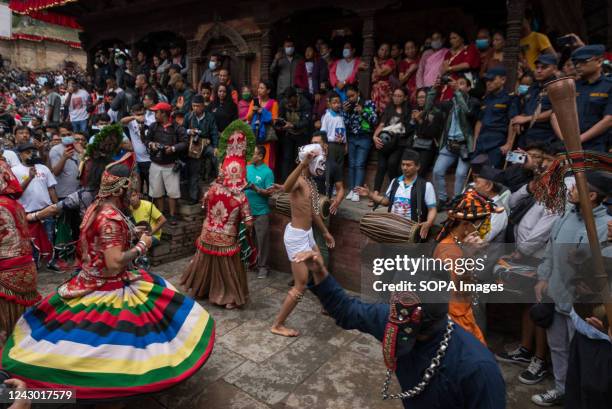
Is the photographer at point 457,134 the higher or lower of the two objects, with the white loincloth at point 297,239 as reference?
higher

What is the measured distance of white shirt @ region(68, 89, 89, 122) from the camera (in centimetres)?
1067

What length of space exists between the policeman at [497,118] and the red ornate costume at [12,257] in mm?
5515

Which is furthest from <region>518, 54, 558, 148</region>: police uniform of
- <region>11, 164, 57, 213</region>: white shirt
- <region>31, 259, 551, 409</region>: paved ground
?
<region>11, 164, 57, 213</region>: white shirt

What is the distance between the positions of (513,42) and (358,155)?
2.89 m

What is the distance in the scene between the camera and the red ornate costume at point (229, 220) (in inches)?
209

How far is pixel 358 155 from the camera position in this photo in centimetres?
702

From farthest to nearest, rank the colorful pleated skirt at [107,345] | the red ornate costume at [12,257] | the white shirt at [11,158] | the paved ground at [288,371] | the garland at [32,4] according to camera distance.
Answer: the garland at [32,4], the white shirt at [11,158], the red ornate costume at [12,257], the paved ground at [288,371], the colorful pleated skirt at [107,345]

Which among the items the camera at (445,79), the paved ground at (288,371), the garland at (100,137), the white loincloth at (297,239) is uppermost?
the camera at (445,79)

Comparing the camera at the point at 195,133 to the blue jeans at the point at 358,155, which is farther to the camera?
the camera at the point at 195,133

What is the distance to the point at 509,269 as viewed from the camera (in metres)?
3.91

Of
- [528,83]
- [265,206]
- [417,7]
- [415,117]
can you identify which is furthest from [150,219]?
[417,7]

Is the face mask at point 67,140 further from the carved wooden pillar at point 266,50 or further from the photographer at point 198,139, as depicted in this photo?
the carved wooden pillar at point 266,50

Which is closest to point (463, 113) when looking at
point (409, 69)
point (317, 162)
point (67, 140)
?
point (409, 69)

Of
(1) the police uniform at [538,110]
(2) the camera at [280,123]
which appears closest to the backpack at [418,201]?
(1) the police uniform at [538,110]
